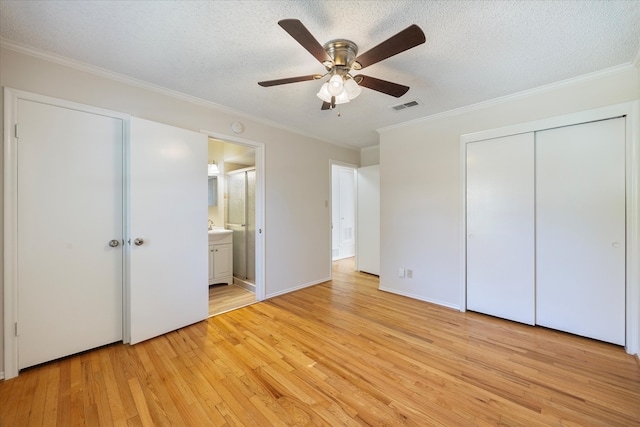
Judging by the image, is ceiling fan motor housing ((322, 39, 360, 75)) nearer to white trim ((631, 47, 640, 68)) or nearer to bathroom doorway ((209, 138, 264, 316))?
bathroom doorway ((209, 138, 264, 316))

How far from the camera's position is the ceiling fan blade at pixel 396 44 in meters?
1.31

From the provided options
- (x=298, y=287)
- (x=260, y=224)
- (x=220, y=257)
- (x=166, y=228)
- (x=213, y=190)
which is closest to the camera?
(x=166, y=228)

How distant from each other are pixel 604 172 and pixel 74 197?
15.3 ft

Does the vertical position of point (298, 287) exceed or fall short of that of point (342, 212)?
it falls short

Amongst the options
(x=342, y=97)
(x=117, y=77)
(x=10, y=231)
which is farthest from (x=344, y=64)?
(x=10, y=231)

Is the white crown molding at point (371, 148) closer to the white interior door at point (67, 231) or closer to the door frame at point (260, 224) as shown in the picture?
the door frame at point (260, 224)

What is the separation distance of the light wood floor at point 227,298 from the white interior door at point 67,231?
105cm

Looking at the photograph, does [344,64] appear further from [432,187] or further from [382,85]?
[432,187]

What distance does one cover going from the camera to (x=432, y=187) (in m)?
3.30

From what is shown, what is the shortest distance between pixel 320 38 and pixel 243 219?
306 cm

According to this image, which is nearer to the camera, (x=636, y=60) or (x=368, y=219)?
(x=636, y=60)

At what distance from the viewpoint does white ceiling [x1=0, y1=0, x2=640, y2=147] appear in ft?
5.01

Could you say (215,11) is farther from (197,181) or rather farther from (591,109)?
(591,109)

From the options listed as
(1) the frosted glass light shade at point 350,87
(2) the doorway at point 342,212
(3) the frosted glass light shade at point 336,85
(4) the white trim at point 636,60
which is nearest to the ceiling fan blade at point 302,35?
(3) the frosted glass light shade at point 336,85
